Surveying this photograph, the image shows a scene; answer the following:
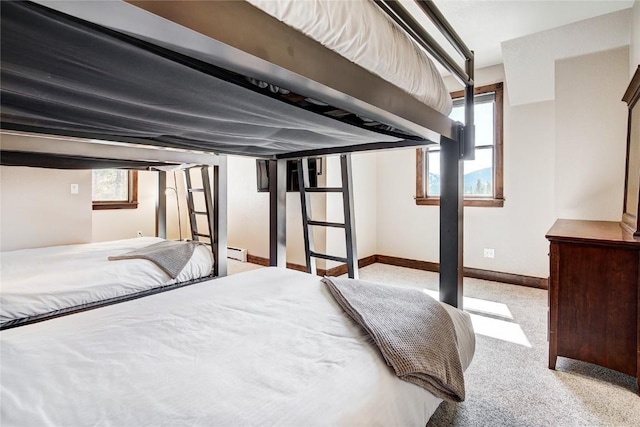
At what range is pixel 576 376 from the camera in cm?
170

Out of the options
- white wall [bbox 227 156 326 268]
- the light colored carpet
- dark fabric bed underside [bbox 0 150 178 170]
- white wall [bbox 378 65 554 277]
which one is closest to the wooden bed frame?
dark fabric bed underside [bbox 0 150 178 170]

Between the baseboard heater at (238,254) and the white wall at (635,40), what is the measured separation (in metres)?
4.10

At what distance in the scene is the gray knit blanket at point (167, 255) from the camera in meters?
2.22

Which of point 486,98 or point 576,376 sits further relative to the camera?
point 486,98

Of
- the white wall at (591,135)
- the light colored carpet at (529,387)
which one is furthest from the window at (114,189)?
the white wall at (591,135)

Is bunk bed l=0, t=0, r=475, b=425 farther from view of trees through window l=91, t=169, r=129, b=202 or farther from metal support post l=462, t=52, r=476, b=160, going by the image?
view of trees through window l=91, t=169, r=129, b=202

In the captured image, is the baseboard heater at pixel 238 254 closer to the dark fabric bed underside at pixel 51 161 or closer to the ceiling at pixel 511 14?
the dark fabric bed underside at pixel 51 161

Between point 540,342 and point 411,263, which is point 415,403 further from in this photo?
point 411,263

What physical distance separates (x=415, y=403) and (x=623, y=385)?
1550 millimetres

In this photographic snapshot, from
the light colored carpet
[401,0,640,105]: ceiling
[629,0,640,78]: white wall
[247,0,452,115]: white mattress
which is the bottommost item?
the light colored carpet

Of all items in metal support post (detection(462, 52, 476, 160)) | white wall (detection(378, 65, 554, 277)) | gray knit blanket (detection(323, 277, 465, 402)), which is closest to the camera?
gray knit blanket (detection(323, 277, 465, 402))

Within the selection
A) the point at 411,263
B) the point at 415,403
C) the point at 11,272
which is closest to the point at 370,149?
the point at 415,403

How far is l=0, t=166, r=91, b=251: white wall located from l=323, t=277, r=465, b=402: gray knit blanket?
8.96 feet

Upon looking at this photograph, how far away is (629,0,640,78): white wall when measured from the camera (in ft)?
6.96
